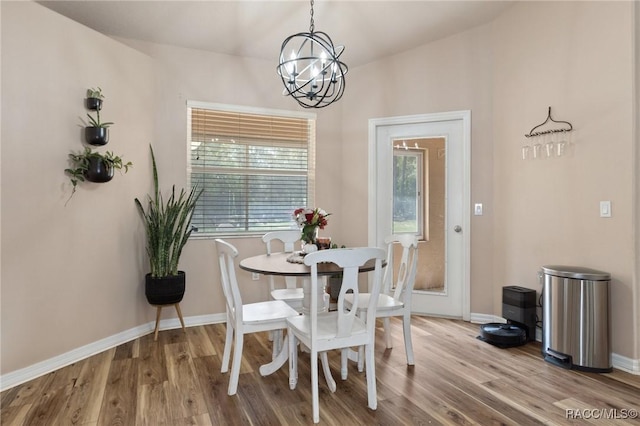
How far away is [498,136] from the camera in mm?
3699

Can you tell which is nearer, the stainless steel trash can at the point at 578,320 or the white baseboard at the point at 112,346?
the white baseboard at the point at 112,346

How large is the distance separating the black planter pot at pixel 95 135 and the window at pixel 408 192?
279 centimetres

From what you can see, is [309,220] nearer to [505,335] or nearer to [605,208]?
[505,335]

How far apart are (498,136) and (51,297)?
3992mm

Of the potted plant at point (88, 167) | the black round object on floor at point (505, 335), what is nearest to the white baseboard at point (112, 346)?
the black round object on floor at point (505, 335)

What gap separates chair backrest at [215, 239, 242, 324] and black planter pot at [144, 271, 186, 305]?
39.9 inches

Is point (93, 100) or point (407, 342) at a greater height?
point (93, 100)

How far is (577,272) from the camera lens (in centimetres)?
282

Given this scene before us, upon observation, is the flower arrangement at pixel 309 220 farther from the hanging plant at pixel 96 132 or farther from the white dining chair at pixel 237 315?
the hanging plant at pixel 96 132

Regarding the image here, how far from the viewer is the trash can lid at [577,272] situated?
2682mm

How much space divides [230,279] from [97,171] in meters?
1.46

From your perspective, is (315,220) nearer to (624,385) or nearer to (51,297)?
(51,297)

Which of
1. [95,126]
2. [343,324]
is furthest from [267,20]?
[343,324]

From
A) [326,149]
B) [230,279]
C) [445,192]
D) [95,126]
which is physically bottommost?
[230,279]
